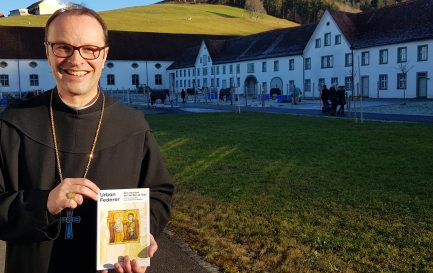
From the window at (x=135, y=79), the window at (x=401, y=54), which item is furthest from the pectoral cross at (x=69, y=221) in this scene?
the window at (x=135, y=79)

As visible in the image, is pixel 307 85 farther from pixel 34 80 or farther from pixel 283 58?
pixel 34 80

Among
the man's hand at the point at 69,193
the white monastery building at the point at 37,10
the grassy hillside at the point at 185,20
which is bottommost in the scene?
the man's hand at the point at 69,193

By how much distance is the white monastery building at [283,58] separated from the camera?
44844 mm

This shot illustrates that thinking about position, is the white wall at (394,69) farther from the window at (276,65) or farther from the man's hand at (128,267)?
the man's hand at (128,267)

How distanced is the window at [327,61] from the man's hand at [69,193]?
52.4 metres

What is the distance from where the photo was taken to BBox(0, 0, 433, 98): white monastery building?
44.8 m

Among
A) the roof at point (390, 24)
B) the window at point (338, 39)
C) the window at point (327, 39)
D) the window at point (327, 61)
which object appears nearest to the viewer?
the roof at point (390, 24)

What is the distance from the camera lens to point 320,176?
9289 millimetres

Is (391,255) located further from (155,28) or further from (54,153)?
(155,28)

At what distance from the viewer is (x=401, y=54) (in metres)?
44.8

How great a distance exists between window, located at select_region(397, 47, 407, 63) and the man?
153 ft

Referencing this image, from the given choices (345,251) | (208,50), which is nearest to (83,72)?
(345,251)

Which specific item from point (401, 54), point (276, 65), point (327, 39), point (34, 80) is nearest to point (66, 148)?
point (401, 54)

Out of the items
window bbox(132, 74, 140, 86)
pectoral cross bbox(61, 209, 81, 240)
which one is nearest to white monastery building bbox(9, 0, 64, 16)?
window bbox(132, 74, 140, 86)
